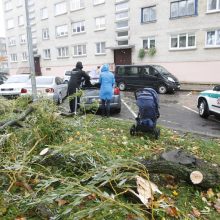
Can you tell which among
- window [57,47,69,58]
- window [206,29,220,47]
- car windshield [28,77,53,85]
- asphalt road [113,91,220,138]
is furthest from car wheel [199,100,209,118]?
window [57,47,69,58]

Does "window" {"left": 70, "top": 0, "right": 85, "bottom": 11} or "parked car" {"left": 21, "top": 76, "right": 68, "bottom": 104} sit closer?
"parked car" {"left": 21, "top": 76, "right": 68, "bottom": 104}

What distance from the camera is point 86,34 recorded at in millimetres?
32688

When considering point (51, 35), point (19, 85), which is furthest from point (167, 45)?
point (51, 35)

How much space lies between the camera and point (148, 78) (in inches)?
739

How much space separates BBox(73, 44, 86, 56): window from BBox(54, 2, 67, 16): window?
527cm

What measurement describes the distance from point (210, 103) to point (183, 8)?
55.9 feet

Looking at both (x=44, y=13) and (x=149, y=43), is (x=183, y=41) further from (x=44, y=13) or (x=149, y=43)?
(x=44, y=13)

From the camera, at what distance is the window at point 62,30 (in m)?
35.4

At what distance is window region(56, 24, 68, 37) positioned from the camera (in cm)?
3541

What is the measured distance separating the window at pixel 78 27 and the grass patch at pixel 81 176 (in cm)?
2879

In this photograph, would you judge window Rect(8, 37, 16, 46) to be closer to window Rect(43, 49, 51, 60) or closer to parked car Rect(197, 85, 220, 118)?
window Rect(43, 49, 51, 60)

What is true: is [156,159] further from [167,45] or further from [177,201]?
[167,45]

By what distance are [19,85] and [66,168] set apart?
11.3m

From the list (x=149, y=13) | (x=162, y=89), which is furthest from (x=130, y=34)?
(x=162, y=89)
